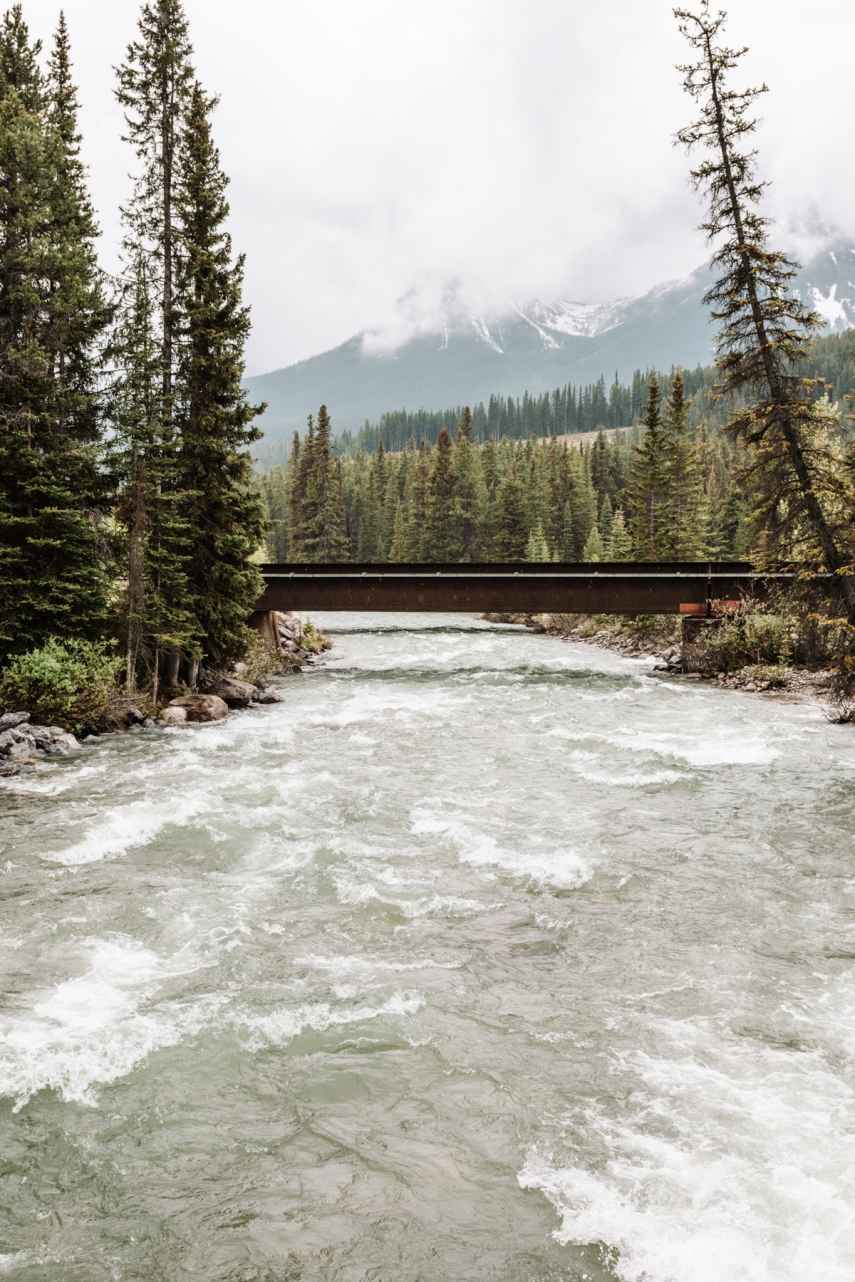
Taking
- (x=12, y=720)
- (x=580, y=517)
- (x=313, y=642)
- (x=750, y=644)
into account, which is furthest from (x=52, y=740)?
(x=580, y=517)

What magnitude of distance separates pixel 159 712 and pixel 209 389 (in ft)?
31.5

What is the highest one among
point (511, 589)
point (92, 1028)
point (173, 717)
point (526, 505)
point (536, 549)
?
point (526, 505)

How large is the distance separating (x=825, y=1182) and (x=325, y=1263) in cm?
326

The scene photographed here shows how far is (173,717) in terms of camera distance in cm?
2122

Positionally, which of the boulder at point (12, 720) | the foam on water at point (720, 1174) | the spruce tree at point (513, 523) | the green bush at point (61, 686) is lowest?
the foam on water at point (720, 1174)

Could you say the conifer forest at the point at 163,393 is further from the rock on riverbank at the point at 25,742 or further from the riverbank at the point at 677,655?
the riverbank at the point at 677,655

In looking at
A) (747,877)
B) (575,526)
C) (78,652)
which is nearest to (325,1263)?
(747,877)

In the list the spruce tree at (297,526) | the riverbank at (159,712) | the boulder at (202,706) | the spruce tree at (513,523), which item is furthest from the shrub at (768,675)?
the spruce tree at (297,526)

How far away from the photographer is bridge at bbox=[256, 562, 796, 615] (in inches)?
1257

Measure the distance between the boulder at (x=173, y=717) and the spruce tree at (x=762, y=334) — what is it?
15670 millimetres

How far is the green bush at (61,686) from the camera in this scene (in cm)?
1850

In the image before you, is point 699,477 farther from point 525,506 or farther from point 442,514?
point 442,514

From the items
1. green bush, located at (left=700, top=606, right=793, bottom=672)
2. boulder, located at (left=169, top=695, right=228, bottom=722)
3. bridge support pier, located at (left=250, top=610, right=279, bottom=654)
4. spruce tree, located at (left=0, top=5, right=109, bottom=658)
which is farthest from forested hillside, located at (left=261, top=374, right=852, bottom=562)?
spruce tree, located at (left=0, top=5, right=109, bottom=658)

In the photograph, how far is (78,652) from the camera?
791 inches
